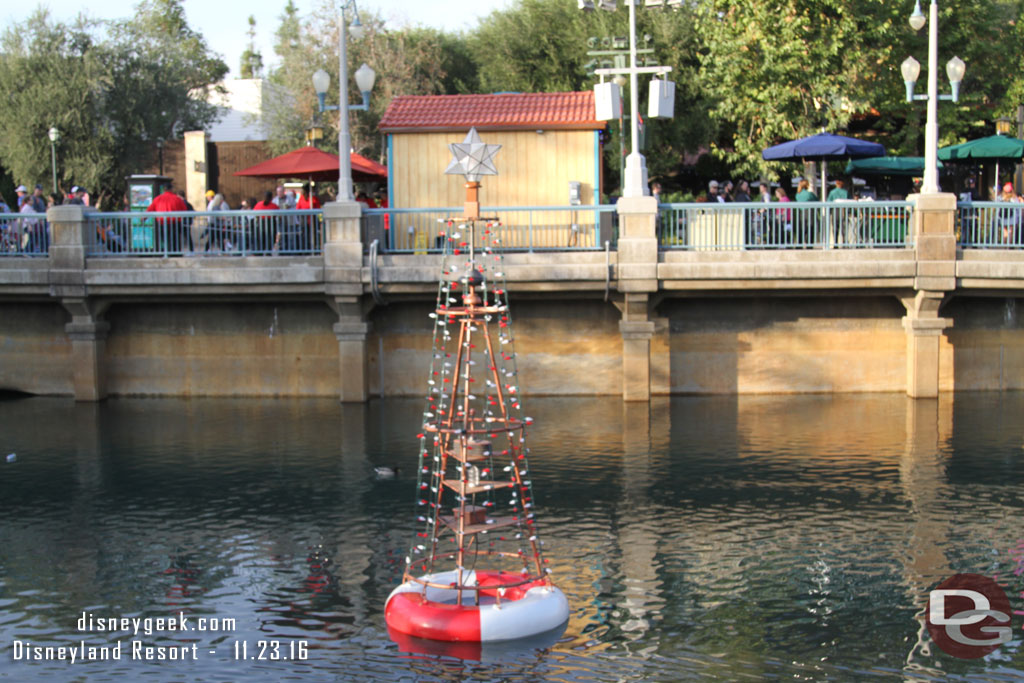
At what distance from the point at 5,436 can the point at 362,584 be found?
11027 millimetres

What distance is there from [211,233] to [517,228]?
580cm

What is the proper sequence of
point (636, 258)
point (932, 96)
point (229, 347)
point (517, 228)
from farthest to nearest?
1. point (229, 347)
2. point (517, 228)
3. point (932, 96)
4. point (636, 258)

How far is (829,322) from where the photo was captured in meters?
24.0

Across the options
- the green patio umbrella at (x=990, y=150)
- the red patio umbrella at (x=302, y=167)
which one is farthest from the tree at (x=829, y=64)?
the red patio umbrella at (x=302, y=167)

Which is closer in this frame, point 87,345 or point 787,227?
point 787,227

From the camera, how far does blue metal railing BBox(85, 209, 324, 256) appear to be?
77.0ft

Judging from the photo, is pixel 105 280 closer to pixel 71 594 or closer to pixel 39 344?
pixel 39 344

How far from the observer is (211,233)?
936 inches

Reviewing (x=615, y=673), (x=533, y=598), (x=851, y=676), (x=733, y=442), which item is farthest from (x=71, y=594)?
(x=733, y=442)

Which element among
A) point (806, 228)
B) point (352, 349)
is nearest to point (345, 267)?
point (352, 349)

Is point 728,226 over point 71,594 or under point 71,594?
over

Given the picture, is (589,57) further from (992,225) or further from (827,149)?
(992,225)
